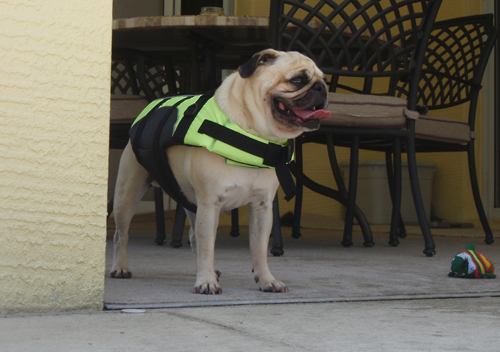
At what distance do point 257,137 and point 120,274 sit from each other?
0.63m

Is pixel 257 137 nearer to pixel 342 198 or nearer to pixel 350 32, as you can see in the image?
pixel 350 32

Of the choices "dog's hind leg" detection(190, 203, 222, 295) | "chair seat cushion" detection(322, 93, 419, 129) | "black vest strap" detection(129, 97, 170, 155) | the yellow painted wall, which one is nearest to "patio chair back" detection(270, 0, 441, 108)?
"chair seat cushion" detection(322, 93, 419, 129)

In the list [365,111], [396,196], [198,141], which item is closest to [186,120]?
[198,141]

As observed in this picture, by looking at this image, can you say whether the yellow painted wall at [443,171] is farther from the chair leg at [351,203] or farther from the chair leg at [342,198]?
the chair leg at [351,203]

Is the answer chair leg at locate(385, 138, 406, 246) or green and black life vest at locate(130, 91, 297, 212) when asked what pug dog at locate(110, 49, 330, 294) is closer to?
green and black life vest at locate(130, 91, 297, 212)

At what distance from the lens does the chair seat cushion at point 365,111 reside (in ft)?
8.50

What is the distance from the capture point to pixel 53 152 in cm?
141

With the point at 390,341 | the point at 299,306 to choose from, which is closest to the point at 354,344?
the point at 390,341

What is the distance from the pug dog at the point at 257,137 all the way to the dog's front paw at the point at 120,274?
0.34 m

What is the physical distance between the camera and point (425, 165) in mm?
5363

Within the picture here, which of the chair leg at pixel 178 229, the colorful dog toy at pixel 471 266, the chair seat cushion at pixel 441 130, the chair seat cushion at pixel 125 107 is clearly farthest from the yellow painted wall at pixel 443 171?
the colorful dog toy at pixel 471 266

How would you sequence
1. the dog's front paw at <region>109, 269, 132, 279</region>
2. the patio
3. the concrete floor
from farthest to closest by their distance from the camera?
the dog's front paw at <region>109, 269, 132, 279</region>
the patio
the concrete floor

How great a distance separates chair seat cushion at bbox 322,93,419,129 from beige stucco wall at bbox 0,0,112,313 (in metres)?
1.29

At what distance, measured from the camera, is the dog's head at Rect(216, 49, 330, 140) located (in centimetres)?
181
